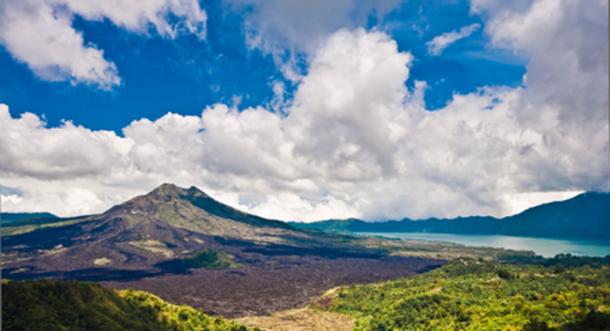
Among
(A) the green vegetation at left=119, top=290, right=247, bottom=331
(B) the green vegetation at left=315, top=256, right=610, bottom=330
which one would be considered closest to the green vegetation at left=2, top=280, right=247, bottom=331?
(A) the green vegetation at left=119, top=290, right=247, bottom=331

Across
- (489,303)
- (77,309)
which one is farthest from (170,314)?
(489,303)

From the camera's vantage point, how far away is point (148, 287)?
150 m

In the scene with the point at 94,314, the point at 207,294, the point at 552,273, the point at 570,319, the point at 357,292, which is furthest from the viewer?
the point at 207,294

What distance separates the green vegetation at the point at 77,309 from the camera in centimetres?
3886

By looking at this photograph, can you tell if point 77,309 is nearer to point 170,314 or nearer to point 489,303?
point 170,314

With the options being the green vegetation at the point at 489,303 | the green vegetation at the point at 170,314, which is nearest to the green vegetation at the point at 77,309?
the green vegetation at the point at 170,314

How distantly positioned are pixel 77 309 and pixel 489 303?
200 feet

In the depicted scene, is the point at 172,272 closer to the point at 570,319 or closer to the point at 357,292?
the point at 357,292

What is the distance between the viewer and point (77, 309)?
43.7 meters

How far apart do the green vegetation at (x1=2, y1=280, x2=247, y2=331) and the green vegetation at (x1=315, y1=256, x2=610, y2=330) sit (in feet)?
127

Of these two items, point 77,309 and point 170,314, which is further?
point 170,314

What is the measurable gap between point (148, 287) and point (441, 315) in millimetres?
113561

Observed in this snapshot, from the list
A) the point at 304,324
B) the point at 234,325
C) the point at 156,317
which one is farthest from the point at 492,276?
the point at 156,317

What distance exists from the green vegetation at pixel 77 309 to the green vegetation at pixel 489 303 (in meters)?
38.7
